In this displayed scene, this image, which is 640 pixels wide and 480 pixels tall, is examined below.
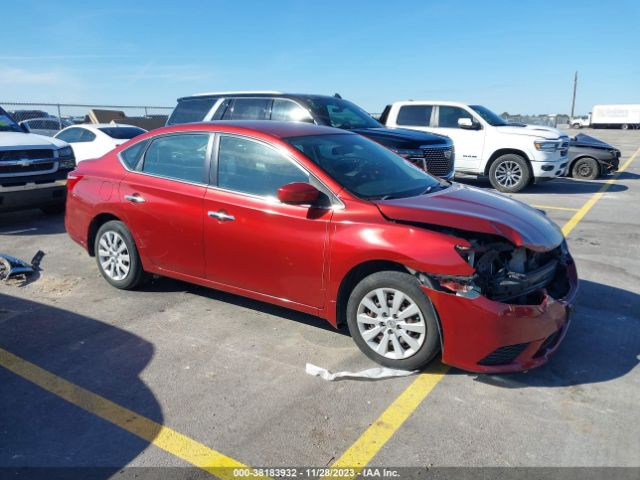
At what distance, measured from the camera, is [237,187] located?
434 cm

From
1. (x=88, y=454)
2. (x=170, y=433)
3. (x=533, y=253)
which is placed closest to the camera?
(x=88, y=454)

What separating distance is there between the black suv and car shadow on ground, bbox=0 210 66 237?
2718 millimetres

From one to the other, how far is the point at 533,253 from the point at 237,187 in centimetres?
231

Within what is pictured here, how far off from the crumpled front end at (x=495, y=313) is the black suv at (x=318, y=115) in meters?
5.10

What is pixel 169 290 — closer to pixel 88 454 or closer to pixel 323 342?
pixel 323 342

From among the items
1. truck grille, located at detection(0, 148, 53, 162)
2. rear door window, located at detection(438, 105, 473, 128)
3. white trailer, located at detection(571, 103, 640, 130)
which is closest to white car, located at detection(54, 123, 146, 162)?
truck grille, located at detection(0, 148, 53, 162)

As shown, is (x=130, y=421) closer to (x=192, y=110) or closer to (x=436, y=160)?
(x=436, y=160)

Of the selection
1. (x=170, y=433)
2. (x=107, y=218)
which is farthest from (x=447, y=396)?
(x=107, y=218)

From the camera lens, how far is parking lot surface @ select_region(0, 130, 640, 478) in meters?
2.86

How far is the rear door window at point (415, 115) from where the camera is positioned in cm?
1275

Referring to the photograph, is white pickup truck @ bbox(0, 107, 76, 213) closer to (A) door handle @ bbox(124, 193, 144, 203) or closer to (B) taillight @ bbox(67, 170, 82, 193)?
(B) taillight @ bbox(67, 170, 82, 193)

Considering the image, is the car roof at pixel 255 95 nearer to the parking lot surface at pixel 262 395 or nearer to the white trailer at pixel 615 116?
the parking lot surface at pixel 262 395

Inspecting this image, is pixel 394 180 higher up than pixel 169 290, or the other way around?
pixel 394 180

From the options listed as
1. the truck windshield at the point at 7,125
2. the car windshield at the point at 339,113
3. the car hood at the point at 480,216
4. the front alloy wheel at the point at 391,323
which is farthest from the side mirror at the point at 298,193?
the truck windshield at the point at 7,125
